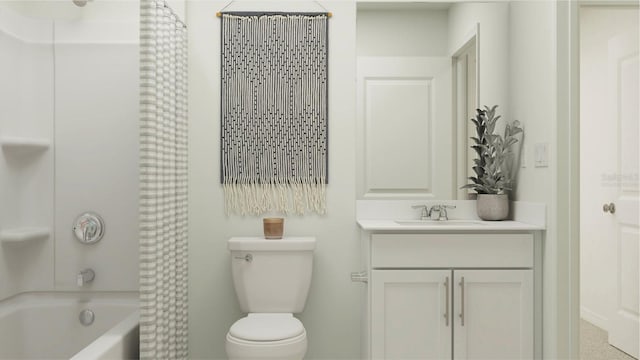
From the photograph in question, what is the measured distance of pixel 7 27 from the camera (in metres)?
2.45

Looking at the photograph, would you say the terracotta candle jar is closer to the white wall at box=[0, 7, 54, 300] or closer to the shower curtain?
the shower curtain

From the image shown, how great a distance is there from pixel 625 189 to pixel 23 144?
10.4 feet

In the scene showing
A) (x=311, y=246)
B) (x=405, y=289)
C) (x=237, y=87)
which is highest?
(x=237, y=87)

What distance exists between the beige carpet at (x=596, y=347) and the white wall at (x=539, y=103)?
717 mm

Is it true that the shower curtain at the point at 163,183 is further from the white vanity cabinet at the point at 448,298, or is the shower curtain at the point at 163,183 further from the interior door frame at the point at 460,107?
the interior door frame at the point at 460,107

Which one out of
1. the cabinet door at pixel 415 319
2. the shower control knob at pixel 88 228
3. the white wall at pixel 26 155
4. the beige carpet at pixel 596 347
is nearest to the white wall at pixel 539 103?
the cabinet door at pixel 415 319

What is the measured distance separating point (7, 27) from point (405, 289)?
2.29m

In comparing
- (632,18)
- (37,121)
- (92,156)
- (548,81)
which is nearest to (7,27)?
(37,121)

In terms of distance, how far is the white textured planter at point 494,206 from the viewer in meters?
2.59

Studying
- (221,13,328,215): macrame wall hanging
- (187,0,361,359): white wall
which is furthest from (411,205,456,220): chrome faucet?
(221,13,328,215): macrame wall hanging

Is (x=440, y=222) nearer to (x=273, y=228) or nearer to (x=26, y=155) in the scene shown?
(x=273, y=228)

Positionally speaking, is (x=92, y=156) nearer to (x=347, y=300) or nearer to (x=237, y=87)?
(x=237, y=87)

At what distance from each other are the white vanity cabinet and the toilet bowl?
13.9 inches

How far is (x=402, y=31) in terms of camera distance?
8.96ft
